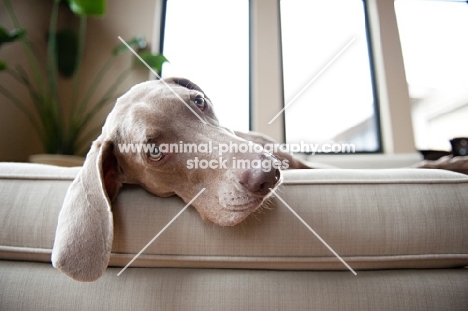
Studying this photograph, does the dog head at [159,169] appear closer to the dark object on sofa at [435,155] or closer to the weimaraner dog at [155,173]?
the weimaraner dog at [155,173]

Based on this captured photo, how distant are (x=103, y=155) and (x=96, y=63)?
9.66 feet

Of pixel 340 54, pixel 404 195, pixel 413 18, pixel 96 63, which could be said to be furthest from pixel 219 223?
pixel 413 18

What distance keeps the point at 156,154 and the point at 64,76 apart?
296 centimetres

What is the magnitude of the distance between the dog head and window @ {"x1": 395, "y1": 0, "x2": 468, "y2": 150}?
3.35 m

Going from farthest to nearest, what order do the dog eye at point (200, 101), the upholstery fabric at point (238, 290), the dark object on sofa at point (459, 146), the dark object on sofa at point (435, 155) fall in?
the dark object on sofa at point (435, 155), the dark object on sofa at point (459, 146), the dog eye at point (200, 101), the upholstery fabric at point (238, 290)

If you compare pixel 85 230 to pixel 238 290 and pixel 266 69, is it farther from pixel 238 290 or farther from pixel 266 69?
pixel 266 69

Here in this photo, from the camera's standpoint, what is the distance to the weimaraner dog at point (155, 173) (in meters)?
0.76

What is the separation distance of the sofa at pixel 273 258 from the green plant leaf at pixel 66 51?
2.66 meters

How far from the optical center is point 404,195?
92 cm

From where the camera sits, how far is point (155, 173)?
90 cm

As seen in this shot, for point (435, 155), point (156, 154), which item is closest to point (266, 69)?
point (435, 155)

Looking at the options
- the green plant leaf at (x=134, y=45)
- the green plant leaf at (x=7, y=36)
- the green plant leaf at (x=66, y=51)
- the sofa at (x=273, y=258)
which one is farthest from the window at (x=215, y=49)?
the sofa at (x=273, y=258)

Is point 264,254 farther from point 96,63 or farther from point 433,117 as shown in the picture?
point 433,117

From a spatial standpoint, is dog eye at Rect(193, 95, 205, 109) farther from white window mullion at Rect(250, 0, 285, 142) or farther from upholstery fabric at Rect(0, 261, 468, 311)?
white window mullion at Rect(250, 0, 285, 142)
